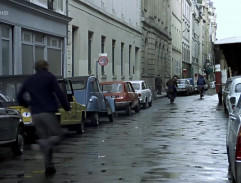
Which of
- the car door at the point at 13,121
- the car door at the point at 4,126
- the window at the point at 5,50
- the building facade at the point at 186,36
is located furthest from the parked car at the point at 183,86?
the car door at the point at 4,126

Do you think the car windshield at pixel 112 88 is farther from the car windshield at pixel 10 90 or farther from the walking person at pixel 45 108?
the walking person at pixel 45 108

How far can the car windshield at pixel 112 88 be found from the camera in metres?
23.5

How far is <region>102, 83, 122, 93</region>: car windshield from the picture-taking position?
2347cm

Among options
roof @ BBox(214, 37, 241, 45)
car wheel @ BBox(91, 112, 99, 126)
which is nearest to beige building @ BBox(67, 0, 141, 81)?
car wheel @ BBox(91, 112, 99, 126)

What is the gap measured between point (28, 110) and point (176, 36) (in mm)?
63361

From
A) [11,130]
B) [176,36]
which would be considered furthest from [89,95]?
[176,36]

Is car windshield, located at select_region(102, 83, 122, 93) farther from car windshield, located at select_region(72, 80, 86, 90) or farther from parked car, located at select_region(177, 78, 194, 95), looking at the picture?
parked car, located at select_region(177, 78, 194, 95)

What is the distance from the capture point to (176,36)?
75000 millimetres

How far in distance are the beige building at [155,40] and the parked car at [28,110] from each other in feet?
105

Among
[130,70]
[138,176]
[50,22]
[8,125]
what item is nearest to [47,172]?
[138,176]

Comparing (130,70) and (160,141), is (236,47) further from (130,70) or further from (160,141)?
(130,70)

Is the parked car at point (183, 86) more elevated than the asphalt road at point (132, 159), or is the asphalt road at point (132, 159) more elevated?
the parked car at point (183, 86)

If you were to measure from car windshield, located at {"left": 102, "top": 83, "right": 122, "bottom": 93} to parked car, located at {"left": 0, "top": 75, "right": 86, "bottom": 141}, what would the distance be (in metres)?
7.13

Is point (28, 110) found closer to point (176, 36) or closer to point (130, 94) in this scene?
point (130, 94)
